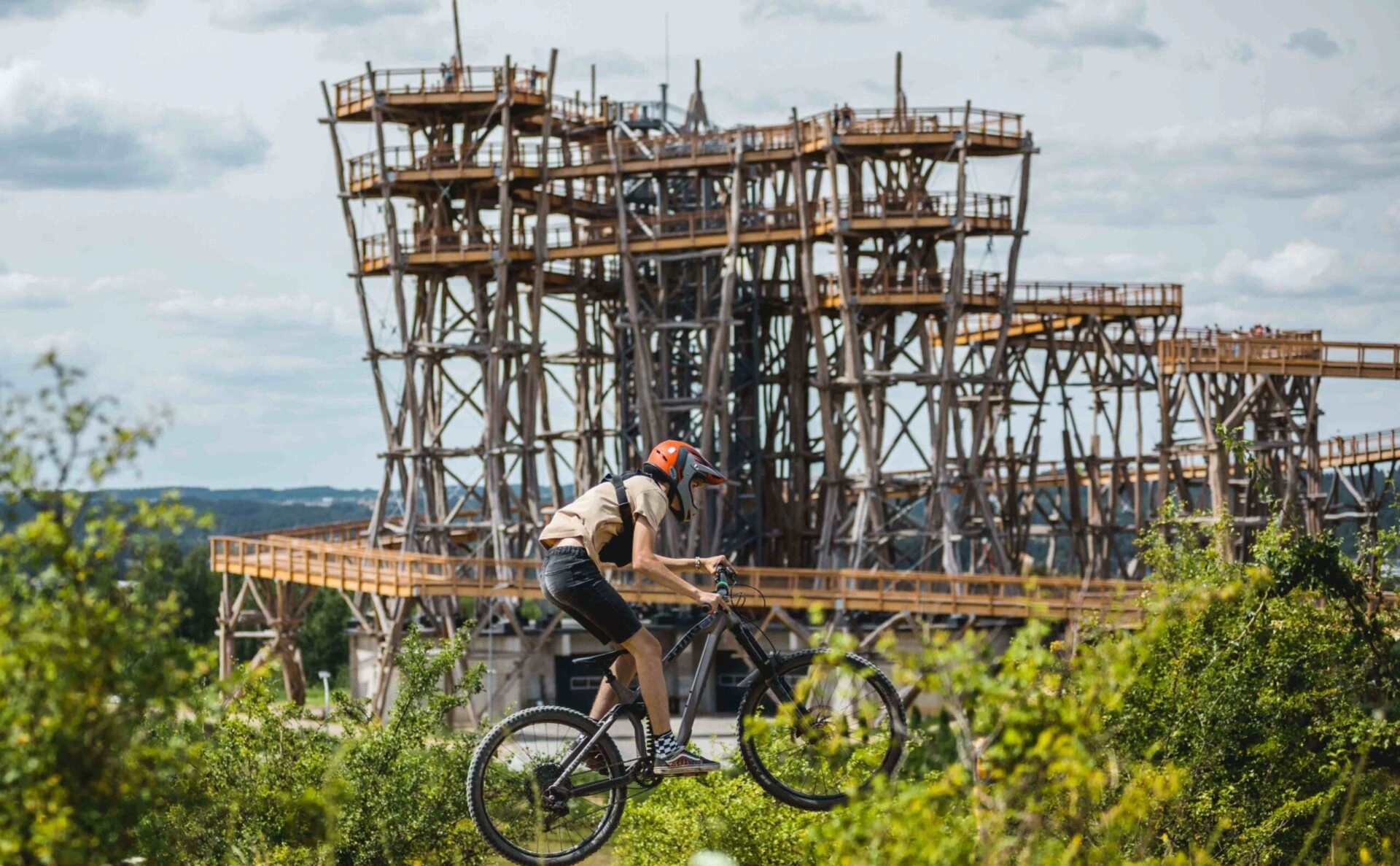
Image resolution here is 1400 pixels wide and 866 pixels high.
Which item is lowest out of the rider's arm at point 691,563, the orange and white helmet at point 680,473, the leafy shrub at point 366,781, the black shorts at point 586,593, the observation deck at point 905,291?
the leafy shrub at point 366,781

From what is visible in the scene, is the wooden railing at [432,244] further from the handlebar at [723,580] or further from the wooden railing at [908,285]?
the handlebar at [723,580]

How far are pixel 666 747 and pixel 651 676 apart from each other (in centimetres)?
43

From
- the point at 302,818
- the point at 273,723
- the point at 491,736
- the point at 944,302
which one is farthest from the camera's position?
the point at 944,302

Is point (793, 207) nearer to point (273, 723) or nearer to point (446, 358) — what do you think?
point (446, 358)

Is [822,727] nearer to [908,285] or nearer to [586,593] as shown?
[586,593]

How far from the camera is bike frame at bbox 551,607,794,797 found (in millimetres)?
10500

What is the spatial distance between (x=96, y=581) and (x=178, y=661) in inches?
18.5

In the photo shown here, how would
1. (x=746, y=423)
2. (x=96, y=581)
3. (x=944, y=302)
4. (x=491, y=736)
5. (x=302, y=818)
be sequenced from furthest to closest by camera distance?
1. (x=746, y=423)
2. (x=944, y=302)
3. (x=302, y=818)
4. (x=491, y=736)
5. (x=96, y=581)

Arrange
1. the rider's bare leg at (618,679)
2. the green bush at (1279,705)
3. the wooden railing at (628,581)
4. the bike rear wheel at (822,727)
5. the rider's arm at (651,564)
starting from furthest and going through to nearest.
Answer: the wooden railing at (628,581) → the green bush at (1279,705) → the rider's bare leg at (618,679) → the rider's arm at (651,564) → the bike rear wheel at (822,727)

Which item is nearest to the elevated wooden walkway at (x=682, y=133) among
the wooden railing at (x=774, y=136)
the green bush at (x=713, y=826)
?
the wooden railing at (x=774, y=136)

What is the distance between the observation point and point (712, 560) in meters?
10.6

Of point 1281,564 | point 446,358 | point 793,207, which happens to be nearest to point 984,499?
point 793,207

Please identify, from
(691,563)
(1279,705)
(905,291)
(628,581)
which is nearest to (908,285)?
(905,291)

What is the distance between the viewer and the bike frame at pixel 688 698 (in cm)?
1050
